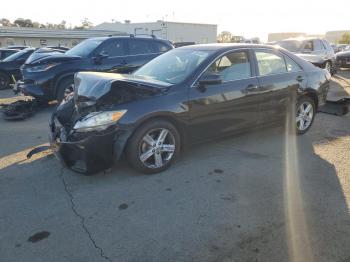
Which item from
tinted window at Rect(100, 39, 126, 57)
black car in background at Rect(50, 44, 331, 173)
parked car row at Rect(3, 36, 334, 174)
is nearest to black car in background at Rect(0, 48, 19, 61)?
tinted window at Rect(100, 39, 126, 57)

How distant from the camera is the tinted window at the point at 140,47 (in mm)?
9992

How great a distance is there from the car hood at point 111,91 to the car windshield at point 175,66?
1.10 ft

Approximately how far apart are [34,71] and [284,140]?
616 centimetres

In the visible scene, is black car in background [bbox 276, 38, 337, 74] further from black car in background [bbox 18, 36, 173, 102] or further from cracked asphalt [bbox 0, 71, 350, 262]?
cracked asphalt [bbox 0, 71, 350, 262]

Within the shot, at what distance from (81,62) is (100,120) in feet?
17.7

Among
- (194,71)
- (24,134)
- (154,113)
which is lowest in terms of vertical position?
(24,134)

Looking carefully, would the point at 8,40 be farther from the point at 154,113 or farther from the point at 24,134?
the point at 154,113

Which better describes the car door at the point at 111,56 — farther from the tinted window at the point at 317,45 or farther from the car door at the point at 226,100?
the tinted window at the point at 317,45

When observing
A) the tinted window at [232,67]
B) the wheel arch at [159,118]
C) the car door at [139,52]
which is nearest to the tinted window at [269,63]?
the tinted window at [232,67]

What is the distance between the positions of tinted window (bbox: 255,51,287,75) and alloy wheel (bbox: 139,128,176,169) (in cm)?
194

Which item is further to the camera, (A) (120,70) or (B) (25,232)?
(A) (120,70)

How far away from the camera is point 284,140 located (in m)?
6.12

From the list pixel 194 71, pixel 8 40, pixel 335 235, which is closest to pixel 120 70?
pixel 194 71

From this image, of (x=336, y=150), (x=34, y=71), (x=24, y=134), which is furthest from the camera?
(x=34, y=71)
